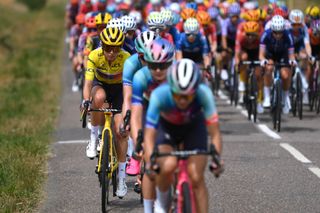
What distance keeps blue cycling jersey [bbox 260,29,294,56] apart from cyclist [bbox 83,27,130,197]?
6.40 meters

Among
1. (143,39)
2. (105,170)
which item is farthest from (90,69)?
(143,39)

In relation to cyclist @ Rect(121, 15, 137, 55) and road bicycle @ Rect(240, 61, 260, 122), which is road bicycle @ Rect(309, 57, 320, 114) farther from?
cyclist @ Rect(121, 15, 137, 55)

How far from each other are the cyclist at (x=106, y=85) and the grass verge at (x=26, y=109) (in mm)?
991

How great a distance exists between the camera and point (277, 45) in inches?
679

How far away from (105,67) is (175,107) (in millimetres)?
3368

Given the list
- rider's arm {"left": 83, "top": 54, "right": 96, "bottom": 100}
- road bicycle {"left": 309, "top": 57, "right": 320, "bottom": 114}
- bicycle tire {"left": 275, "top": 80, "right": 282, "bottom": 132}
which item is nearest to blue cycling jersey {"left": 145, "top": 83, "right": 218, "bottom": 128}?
rider's arm {"left": 83, "top": 54, "right": 96, "bottom": 100}

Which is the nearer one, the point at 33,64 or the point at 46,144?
the point at 46,144

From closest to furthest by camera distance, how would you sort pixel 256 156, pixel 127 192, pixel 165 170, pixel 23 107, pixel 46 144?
pixel 165 170
pixel 127 192
pixel 256 156
pixel 46 144
pixel 23 107

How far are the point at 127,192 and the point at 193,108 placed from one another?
3.71 meters

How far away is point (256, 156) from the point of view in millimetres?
13906

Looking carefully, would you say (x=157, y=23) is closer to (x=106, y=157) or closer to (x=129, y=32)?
(x=129, y=32)

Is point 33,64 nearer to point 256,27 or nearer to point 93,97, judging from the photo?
point 256,27

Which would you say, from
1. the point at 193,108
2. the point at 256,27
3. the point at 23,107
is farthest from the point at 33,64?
the point at 193,108

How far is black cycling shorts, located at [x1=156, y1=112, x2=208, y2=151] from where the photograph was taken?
8047mm
